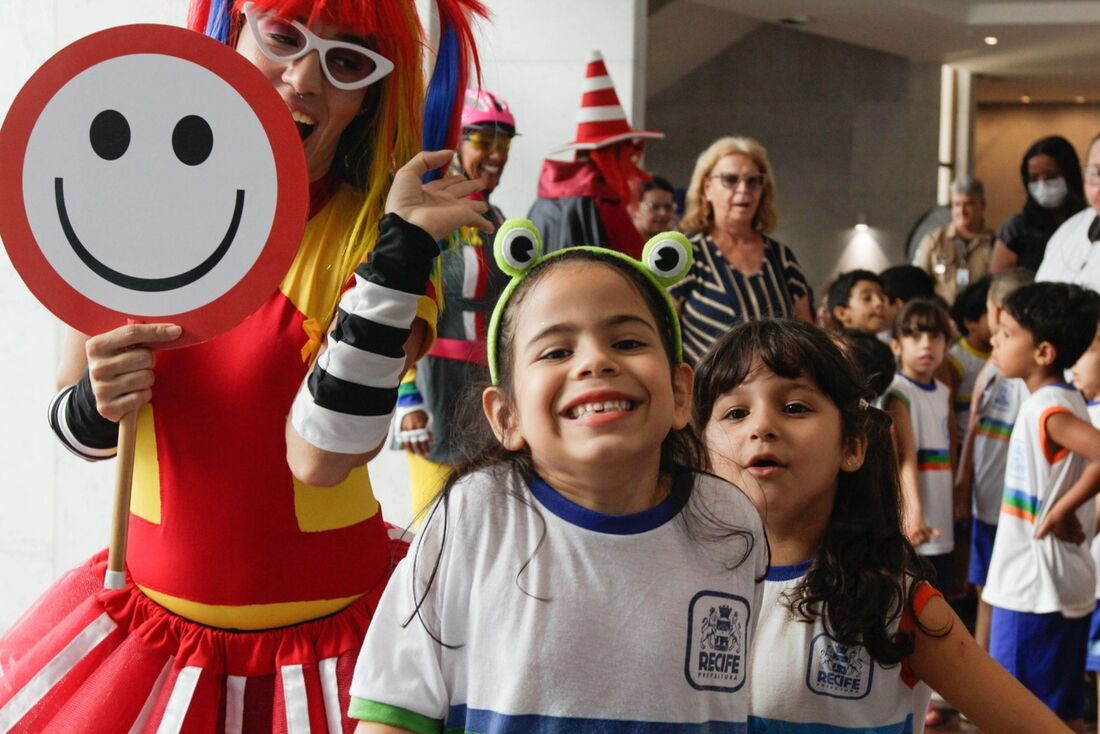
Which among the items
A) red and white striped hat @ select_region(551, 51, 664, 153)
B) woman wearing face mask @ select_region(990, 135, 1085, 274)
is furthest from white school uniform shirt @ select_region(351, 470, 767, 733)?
woman wearing face mask @ select_region(990, 135, 1085, 274)

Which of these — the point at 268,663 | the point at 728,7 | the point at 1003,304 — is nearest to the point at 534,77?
the point at 1003,304

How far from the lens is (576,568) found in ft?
4.05

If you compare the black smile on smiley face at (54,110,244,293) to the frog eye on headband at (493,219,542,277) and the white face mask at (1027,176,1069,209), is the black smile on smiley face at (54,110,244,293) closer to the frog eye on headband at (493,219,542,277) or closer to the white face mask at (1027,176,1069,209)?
the frog eye on headband at (493,219,542,277)

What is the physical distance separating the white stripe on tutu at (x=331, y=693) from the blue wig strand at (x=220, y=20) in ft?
2.42

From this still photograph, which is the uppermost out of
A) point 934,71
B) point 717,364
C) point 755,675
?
point 934,71

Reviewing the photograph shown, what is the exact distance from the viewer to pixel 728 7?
10531 mm

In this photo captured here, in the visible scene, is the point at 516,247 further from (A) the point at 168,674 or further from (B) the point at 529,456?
(A) the point at 168,674

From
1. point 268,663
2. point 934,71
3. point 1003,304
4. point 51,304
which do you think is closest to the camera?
point 51,304

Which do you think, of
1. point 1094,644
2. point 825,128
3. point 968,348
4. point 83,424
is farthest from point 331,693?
point 825,128

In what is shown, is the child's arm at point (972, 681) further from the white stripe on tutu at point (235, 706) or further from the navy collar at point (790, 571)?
the white stripe on tutu at point (235, 706)

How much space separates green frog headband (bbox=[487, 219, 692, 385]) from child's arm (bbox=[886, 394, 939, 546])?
2642mm

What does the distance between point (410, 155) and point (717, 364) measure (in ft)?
1.53

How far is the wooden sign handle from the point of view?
134 centimetres

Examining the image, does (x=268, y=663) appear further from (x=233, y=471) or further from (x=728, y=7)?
(x=728, y=7)
